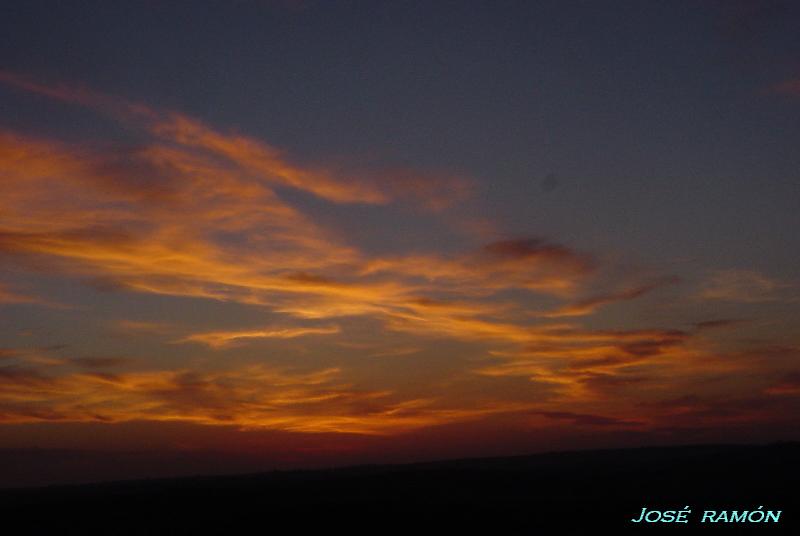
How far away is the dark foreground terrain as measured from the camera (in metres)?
33.7

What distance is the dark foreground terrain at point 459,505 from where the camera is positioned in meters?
33.7

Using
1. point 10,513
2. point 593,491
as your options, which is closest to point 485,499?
point 593,491

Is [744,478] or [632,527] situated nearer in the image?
[632,527]

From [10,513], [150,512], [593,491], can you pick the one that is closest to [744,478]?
[593,491]

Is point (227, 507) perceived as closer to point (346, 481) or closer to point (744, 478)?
point (346, 481)

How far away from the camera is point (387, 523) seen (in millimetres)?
35312

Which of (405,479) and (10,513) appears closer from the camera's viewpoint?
(10,513)

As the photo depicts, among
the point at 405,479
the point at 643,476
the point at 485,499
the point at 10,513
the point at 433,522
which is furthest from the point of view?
the point at 405,479

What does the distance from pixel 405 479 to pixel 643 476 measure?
1629 cm

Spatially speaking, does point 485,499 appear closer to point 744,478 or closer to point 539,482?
point 539,482

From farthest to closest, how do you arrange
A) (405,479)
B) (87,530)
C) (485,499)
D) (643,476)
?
1. (405,479)
2. (643,476)
3. (485,499)
4. (87,530)

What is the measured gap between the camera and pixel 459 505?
39.8 metres

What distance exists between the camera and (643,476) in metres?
53.2

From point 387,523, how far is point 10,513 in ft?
83.5
